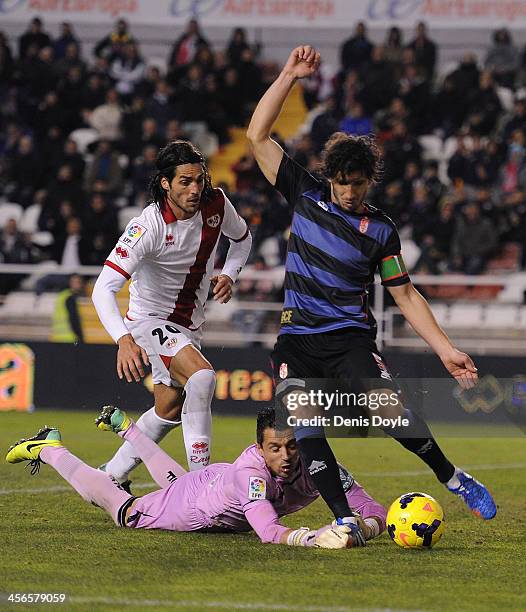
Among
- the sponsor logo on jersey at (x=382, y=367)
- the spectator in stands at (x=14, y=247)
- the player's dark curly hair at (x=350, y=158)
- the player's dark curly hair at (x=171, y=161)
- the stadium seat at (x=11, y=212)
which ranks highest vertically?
the player's dark curly hair at (x=350, y=158)

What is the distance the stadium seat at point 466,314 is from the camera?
15930mm

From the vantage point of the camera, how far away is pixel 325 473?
647 centimetres

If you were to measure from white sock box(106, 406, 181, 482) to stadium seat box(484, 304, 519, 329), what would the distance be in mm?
8370

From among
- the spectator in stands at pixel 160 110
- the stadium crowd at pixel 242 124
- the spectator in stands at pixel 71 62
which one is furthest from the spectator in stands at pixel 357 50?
the spectator in stands at pixel 71 62

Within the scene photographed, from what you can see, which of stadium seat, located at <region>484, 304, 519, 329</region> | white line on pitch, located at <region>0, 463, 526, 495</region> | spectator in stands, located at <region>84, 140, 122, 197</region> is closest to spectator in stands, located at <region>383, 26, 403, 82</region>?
spectator in stands, located at <region>84, 140, 122, 197</region>

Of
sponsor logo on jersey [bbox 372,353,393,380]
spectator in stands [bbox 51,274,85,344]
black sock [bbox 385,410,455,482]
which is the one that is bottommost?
spectator in stands [bbox 51,274,85,344]

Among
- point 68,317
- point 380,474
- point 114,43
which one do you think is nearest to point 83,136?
point 114,43

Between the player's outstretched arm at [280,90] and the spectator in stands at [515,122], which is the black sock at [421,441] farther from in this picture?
the spectator in stands at [515,122]

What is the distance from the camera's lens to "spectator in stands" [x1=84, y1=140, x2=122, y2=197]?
19594mm

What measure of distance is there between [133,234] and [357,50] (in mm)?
13315

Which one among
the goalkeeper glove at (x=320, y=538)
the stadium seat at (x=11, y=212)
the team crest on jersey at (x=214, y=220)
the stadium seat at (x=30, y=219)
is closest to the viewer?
the goalkeeper glove at (x=320, y=538)

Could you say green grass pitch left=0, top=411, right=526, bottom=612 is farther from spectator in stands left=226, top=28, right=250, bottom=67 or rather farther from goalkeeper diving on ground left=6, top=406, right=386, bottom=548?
spectator in stands left=226, top=28, right=250, bottom=67

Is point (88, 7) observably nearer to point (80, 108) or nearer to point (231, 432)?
point (80, 108)

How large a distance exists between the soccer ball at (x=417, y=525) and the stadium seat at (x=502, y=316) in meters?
9.42
